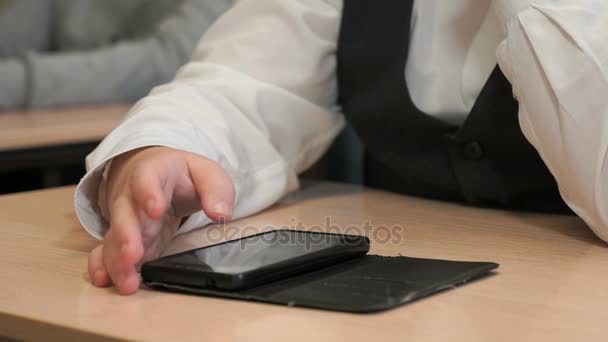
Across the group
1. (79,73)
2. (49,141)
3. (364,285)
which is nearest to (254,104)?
(364,285)

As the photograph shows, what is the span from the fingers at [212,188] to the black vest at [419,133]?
241mm

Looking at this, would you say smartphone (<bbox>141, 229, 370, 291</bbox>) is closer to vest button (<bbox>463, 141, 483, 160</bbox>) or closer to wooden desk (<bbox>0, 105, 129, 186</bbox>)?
vest button (<bbox>463, 141, 483, 160</bbox>)

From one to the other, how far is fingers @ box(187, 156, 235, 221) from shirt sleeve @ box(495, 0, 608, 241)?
0.70ft

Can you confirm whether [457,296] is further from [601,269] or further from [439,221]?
[439,221]

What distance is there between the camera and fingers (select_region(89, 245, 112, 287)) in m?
0.48

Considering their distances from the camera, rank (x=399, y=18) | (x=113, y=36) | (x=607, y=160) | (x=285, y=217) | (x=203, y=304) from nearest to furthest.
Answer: (x=203, y=304)
(x=607, y=160)
(x=285, y=217)
(x=399, y=18)
(x=113, y=36)

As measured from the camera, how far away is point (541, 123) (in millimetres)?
592

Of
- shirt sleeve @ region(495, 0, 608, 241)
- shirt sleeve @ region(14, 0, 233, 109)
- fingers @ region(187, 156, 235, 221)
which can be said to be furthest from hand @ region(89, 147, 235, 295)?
shirt sleeve @ region(14, 0, 233, 109)

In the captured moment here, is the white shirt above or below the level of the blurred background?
above

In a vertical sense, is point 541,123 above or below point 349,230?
above

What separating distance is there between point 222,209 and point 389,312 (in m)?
0.15

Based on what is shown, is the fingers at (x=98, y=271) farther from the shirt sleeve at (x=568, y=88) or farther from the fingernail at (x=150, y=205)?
the shirt sleeve at (x=568, y=88)

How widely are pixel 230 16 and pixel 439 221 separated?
33 cm

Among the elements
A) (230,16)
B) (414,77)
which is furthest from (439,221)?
(230,16)
